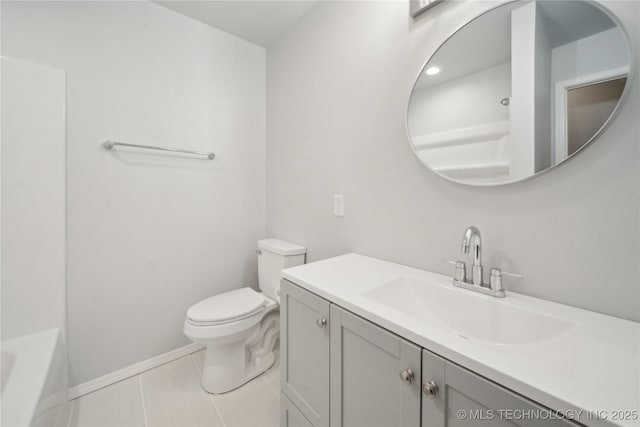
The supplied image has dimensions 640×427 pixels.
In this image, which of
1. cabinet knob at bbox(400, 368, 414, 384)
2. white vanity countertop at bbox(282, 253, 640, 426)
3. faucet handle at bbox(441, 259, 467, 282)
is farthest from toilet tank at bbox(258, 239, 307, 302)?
cabinet knob at bbox(400, 368, 414, 384)

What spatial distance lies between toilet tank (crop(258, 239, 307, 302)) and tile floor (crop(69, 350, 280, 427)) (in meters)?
0.54

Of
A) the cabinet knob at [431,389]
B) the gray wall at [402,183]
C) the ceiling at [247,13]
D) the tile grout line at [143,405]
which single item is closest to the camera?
the cabinet knob at [431,389]

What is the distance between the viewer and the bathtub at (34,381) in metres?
0.87

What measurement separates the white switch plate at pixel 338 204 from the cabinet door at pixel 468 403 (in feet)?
3.14

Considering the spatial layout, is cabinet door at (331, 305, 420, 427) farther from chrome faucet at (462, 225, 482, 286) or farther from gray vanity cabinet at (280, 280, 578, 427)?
chrome faucet at (462, 225, 482, 286)

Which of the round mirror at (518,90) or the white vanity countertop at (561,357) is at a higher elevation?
the round mirror at (518,90)

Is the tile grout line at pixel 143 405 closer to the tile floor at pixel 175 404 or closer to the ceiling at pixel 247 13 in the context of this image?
the tile floor at pixel 175 404

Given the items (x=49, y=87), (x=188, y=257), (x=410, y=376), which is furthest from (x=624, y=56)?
(x=49, y=87)

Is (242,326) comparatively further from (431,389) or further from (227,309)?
(431,389)

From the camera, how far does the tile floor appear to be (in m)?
1.29

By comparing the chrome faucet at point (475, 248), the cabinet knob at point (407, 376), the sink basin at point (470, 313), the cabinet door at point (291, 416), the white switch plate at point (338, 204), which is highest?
the white switch plate at point (338, 204)

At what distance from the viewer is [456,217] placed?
40.4 inches

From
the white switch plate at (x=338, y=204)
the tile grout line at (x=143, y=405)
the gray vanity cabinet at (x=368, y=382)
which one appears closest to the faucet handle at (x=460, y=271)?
the gray vanity cabinet at (x=368, y=382)

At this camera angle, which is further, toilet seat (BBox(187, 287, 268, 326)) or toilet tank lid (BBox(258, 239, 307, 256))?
toilet tank lid (BBox(258, 239, 307, 256))
